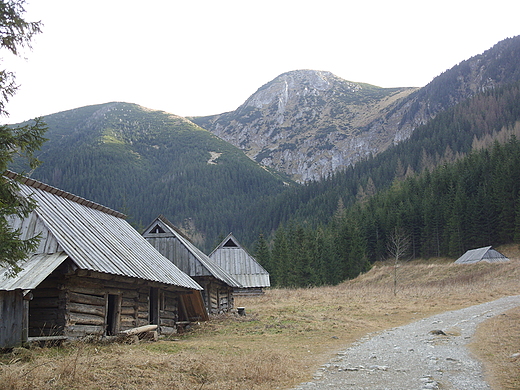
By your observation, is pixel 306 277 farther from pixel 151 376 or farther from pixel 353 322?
pixel 151 376

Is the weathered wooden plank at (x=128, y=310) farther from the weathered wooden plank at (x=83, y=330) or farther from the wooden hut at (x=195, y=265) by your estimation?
the wooden hut at (x=195, y=265)

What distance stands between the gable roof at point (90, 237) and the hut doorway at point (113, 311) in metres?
1.46

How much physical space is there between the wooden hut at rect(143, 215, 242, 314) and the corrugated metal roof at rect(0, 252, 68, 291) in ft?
49.1

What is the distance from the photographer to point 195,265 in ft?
96.8

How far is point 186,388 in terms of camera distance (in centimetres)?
910

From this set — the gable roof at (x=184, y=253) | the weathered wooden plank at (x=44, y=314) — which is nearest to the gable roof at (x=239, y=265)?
the gable roof at (x=184, y=253)

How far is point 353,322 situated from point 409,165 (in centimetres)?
13320

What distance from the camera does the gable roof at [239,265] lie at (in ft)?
150

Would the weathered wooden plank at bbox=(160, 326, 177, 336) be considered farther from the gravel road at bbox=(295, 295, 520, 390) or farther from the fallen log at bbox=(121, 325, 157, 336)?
the gravel road at bbox=(295, 295, 520, 390)

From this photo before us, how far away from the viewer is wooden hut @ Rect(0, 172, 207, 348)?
12812mm

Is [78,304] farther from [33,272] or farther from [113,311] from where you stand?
[113,311]

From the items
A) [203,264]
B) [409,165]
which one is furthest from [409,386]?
[409,165]

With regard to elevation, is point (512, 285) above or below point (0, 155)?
below

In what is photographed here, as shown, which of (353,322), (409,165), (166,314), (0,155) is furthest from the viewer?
(409,165)
